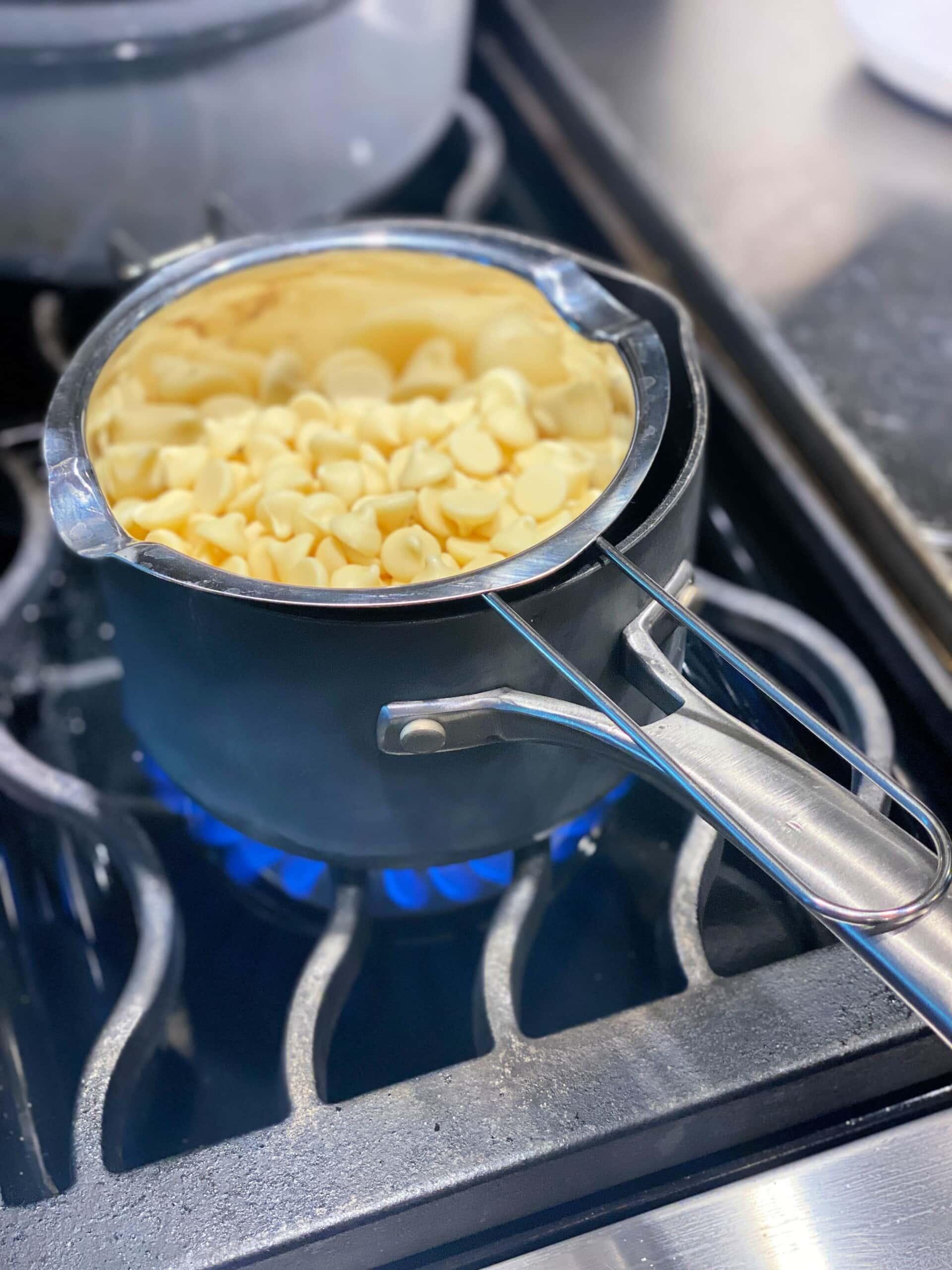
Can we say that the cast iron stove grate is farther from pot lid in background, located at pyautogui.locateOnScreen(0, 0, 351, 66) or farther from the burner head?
pot lid in background, located at pyautogui.locateOnScreen(0, 0, 351, 66)

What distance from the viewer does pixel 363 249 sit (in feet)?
1.66

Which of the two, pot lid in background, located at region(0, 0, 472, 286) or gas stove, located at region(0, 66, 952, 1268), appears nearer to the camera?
gas stove, located at region(0, 66, 952, 1268)

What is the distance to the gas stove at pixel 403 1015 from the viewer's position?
38 centimetres

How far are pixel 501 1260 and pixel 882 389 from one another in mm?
518

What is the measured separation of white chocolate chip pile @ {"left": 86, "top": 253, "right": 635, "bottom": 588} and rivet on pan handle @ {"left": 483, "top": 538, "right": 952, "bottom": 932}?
75 millimetres

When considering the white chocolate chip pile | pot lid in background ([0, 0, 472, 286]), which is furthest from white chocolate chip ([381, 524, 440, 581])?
pot lid in background ([0, 0, 472, 286])

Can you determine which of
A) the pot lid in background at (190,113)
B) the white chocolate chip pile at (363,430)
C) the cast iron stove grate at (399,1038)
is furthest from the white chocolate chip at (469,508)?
the pot lid in background at (190,113)

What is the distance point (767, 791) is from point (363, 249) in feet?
1.01

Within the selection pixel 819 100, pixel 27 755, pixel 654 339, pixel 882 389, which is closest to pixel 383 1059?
pixel 27 755

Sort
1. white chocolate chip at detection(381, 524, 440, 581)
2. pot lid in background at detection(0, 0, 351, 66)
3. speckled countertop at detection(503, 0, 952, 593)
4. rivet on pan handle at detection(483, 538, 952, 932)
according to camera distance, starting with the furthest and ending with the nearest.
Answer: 1. speckled countertop at detection(503, 0, 952, 593)
2. pot lid in background at detection(0, 0, 351, 66)
3. white chocolate chip at detection(381, 524, 440, 581)
4. rivet on pan handle at detection(483, 538, 952, 932)

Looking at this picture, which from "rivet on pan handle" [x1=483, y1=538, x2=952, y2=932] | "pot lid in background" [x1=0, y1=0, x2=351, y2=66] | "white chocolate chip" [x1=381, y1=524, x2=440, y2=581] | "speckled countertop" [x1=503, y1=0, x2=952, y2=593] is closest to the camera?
"rivet on pan handle" [x1=483, y1=538, x2=952, y2=932]

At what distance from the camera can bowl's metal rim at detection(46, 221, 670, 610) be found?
36 cm

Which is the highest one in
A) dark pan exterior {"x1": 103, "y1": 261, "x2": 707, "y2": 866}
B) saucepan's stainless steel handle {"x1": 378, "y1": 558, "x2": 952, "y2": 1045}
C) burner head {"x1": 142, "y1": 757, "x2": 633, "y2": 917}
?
saucepan's stainless steel handle {"x1": 378, "y1": 558, "x2": 952, "y2": 1045}

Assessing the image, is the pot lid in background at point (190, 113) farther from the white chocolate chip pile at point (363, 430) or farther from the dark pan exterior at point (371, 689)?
the dark pan exterior at point (371, 689)
